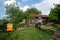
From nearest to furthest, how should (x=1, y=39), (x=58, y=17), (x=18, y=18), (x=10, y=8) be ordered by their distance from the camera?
1. (x=1, y=39)
2. (x=18, y=18)
3. (x=10, y=8)
4. (x=58, y=17)

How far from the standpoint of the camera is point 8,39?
592 inches

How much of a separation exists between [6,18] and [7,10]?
5.15ft

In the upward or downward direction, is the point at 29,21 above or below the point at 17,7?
below

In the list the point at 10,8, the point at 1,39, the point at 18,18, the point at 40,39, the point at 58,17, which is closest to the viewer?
the point at 40,39

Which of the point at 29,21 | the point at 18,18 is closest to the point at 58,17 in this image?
the point at 29,21

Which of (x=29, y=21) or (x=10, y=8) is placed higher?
(x=10, y=8)

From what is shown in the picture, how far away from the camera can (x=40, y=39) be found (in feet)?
47.1

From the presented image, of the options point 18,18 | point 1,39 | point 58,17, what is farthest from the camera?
point 58,17

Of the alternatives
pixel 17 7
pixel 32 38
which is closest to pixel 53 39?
pixel 32 38

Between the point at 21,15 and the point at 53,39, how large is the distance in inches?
798

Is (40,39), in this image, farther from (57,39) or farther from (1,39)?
(1,39)

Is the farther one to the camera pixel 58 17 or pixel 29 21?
pixel 58 17

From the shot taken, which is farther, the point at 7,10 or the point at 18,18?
the point at 7,10

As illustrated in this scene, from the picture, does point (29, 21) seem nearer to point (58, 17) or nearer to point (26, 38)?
point (58, 17)
